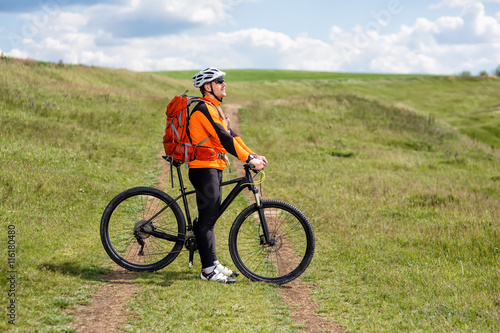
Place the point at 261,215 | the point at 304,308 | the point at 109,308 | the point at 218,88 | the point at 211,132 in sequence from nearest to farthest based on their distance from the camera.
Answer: the point at 109,308 → the point at 304,308 → the point at 211,132 → the point at 218,88 → the point at 261,215

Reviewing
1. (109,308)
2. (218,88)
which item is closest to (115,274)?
(109,308)

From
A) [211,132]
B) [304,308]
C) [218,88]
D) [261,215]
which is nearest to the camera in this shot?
[304,308]

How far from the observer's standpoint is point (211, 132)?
5812 mm

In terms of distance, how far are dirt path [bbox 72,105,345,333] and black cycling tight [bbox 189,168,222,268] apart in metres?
1.07

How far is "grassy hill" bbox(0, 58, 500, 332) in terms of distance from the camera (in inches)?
208

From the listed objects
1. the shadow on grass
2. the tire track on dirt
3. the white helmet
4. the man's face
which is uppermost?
the white helmet

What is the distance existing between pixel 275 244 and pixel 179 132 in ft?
6.97

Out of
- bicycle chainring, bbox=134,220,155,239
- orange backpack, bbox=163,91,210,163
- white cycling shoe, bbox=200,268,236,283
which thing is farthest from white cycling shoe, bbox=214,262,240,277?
orange backpack, bbox=163,91,210,163

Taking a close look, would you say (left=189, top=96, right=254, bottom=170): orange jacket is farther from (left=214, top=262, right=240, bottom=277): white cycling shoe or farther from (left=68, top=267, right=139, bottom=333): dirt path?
(left=68, top=267, right=139, bottom=333): dirt path

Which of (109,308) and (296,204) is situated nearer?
(109,308)

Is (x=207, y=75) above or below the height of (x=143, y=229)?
above

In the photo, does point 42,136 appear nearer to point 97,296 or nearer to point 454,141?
point 97,296

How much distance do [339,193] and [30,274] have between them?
8605mm

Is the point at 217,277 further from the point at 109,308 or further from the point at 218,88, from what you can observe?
the point at 218,88
